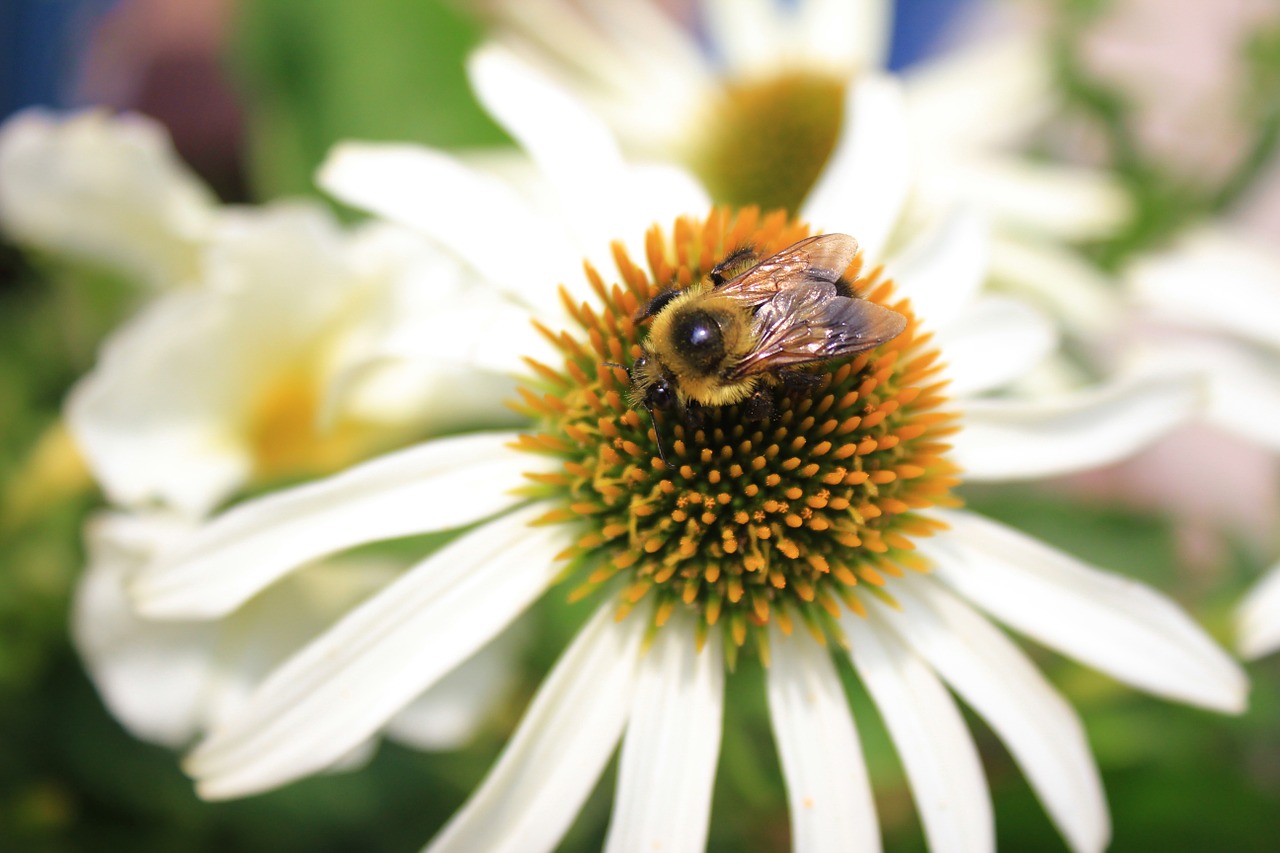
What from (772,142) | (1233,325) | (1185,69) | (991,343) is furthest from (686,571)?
(1185,69)

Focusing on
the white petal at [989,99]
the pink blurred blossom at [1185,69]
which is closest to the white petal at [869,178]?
the white petal at [989,99]

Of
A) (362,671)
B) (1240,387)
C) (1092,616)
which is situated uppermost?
(1240,387)

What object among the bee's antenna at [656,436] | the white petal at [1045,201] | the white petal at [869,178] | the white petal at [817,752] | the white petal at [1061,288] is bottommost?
the white petal at [817,752]

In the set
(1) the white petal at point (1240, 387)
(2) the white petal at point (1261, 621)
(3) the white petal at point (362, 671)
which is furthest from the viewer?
(1) the white petal at point (1240, 387)

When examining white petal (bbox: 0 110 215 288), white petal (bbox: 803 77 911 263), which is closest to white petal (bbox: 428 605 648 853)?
white petal (bbox: 803 77 911 263)

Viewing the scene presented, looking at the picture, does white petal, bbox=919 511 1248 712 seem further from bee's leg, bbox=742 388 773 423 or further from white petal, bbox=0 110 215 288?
white petal, bbox=0 110 215 288

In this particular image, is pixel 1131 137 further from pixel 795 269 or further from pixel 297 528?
pixel 297 528

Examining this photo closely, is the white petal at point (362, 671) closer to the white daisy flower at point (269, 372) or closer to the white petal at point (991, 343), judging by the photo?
the white daisy flower at point (269, 372)

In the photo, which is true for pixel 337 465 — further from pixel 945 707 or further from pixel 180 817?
pixel 945 707
